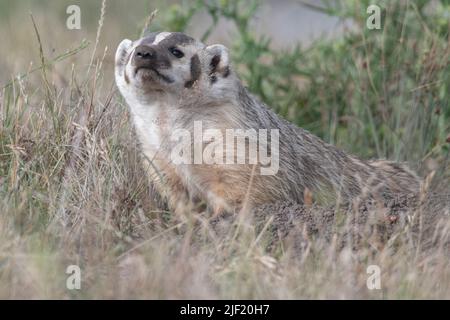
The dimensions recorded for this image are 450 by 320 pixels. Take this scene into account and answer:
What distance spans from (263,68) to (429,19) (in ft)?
3.60

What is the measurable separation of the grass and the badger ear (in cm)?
55

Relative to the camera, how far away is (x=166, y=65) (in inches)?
171

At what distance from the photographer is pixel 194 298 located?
3111 millimetres

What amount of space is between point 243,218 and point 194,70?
1.01 meters

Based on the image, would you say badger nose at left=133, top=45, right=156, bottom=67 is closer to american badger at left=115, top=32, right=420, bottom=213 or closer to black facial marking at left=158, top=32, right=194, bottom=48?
american badger at left=115, top=32, right=420, bottom=213

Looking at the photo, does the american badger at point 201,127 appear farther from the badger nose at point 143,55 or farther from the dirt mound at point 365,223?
the dirt mound at point 365,223

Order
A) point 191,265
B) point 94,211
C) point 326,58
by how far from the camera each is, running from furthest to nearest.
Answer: point 326,58 < point 94,211 < point 191,265

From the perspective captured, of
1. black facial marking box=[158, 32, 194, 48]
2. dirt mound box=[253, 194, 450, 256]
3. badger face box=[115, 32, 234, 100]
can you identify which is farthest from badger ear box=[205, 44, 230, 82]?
dirt mound box=[253, 194, 450, 256]

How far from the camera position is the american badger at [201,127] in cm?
445

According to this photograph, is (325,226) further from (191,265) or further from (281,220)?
(191,265)

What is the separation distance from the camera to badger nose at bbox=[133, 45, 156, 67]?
14.0 feet

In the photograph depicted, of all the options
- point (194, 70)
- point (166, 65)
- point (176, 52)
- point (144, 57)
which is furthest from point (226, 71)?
point (144, 57)

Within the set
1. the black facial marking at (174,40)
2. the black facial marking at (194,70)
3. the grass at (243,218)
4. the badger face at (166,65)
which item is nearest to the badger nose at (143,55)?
the badger face at (166,65)

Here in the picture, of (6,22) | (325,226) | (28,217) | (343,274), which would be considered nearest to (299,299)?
(343,274)
